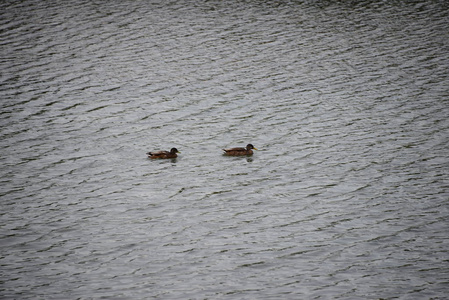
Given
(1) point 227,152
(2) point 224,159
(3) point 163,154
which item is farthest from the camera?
(1) point 227,152

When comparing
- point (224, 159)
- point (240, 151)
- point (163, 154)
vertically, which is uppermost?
point (163, 154)

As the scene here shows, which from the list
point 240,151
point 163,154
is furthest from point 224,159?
point 163,154

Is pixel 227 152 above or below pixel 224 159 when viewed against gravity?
above

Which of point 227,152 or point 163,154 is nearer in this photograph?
point 163,154

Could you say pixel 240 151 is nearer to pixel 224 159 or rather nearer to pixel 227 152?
pixel 227 152

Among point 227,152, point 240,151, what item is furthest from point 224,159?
point 240,151

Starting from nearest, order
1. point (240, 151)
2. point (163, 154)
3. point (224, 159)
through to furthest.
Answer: point (163, 154), point (240, 151), point (224, 159)

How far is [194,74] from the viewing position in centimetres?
4247

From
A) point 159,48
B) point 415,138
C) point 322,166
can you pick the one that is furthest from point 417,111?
point 159,48

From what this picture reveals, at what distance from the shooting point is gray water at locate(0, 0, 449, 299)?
19734mm

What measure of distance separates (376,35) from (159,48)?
1740 centimetres

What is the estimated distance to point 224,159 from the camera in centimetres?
2925

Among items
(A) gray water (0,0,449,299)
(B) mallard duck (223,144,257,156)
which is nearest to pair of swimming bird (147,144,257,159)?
(B) mallard duck (223,144,257,156)

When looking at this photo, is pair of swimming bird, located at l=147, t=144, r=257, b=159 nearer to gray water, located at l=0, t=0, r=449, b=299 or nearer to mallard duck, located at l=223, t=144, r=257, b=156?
mallard duck, located at l=223, t=144, r=257, b=156
